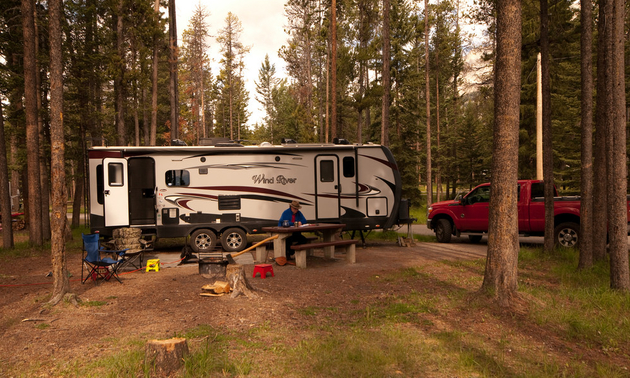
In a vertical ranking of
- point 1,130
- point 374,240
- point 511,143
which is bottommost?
point 374,240

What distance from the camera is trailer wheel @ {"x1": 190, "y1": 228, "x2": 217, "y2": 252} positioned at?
1223 centimetres

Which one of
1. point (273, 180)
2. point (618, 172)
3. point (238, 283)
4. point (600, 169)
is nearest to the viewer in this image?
point (618, 172)

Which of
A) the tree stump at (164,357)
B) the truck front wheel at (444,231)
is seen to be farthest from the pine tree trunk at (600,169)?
the tree stump at (164,357)

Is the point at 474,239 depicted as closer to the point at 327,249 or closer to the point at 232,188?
the point at 327,249

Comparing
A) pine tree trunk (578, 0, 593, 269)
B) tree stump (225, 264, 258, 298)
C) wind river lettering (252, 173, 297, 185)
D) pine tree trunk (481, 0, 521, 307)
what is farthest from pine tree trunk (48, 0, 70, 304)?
pine tree trunk (578, 0, 593, 269)

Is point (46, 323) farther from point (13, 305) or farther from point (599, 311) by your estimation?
point (599, 311)

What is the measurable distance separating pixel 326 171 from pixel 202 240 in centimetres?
404

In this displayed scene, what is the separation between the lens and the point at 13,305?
264 inches

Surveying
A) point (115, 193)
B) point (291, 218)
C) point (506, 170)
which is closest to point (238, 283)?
point (291, 218)

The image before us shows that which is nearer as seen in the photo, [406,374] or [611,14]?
[406,374]

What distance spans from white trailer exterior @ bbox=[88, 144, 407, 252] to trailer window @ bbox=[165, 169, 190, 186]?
0.09ft

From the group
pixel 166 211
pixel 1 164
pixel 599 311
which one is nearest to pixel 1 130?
pixel 1 164

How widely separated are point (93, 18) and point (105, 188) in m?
9.05

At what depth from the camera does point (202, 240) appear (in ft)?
40.4
